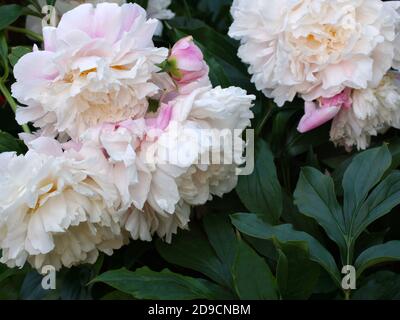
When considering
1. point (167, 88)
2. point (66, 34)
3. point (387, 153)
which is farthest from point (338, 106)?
point (66, 34)

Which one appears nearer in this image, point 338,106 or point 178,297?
point 178,297

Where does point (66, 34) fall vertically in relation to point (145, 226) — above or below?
above

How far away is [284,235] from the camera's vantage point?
0.70 meters

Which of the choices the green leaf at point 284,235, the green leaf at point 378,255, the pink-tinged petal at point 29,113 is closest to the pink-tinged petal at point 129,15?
the pink-tinged petal at point 29,113

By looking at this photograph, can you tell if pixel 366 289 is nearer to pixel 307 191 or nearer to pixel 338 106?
pixel 307 191

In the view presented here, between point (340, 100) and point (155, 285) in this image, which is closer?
point (155, 285)

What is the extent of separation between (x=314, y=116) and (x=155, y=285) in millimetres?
282

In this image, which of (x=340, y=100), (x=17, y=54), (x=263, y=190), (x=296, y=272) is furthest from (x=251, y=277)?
(x=17, y=54)

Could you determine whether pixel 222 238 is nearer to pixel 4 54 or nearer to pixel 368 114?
pixel 368 114

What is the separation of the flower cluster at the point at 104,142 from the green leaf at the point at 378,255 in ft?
0.52

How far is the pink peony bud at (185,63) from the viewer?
749 millimetres
